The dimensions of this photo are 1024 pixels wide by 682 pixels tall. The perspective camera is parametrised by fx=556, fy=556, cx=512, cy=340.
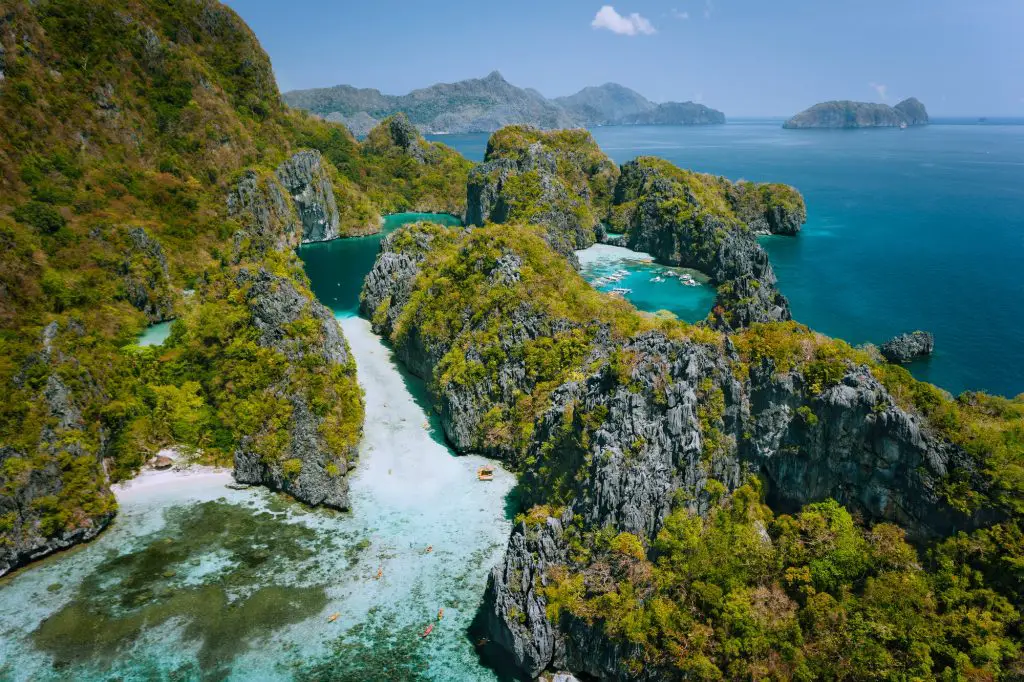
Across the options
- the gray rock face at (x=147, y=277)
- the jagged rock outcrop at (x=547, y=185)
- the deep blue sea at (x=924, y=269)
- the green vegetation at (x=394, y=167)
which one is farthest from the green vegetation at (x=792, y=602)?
the green vegetation at (x=394, y=167)

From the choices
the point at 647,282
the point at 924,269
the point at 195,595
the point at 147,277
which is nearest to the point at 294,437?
the point at 195,595

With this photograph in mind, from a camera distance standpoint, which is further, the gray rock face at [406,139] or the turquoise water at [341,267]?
the gray rock face at [406,139]

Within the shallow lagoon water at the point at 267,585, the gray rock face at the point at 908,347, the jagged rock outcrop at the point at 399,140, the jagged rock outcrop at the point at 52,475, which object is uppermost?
the jagged rock outcrop at the point at 399,140

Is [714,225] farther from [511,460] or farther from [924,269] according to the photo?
[511,460]

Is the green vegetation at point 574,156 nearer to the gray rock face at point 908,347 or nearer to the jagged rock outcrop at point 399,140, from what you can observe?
the jagged rock outcrop at point 399,140

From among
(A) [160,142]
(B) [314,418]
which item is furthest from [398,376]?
(A) [160,142]
